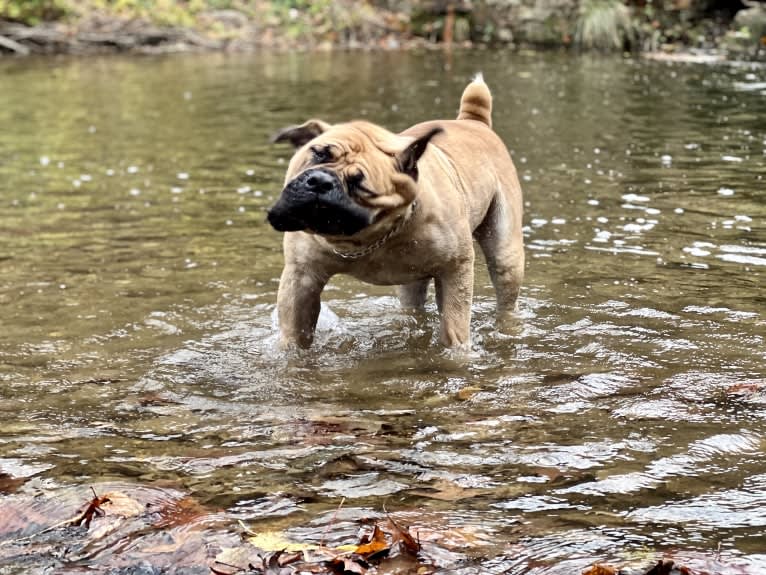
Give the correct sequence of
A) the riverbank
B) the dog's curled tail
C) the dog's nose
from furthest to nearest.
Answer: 1. the riverbank
2. the dog's curled tail
3. the dog's nose

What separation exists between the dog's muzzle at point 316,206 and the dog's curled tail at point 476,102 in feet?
8.31

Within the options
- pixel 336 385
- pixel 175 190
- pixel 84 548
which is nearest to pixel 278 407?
pixel 336 385

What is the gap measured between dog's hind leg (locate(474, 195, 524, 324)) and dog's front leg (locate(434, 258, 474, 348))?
64 centimetres

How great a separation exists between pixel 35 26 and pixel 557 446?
83.9ft

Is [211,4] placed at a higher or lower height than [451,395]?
higher

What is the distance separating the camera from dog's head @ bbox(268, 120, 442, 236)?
418 cm

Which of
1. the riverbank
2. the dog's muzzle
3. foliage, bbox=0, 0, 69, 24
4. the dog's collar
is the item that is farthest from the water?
foliage, bbox=0, 0, 69, 24

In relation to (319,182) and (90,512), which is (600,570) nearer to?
(90,512)

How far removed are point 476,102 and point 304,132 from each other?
220cm

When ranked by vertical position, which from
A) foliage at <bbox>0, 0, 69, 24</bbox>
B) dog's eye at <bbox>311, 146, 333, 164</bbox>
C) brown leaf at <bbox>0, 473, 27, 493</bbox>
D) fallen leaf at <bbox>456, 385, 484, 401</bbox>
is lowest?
fallen leaf at <bbox>456, 385, 484, 401</bbox>

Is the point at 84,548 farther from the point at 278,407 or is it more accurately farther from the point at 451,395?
the point at 451,395

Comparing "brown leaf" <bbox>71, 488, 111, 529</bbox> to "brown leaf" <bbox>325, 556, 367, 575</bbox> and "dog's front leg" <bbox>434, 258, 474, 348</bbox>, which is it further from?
"dog's front leg" <bbox>434, 258, 474, 348</bbox>

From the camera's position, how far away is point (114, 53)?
2572 centimetres

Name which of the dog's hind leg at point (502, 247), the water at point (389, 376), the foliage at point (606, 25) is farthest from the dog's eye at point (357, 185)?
the foliage at point (606, 25)
